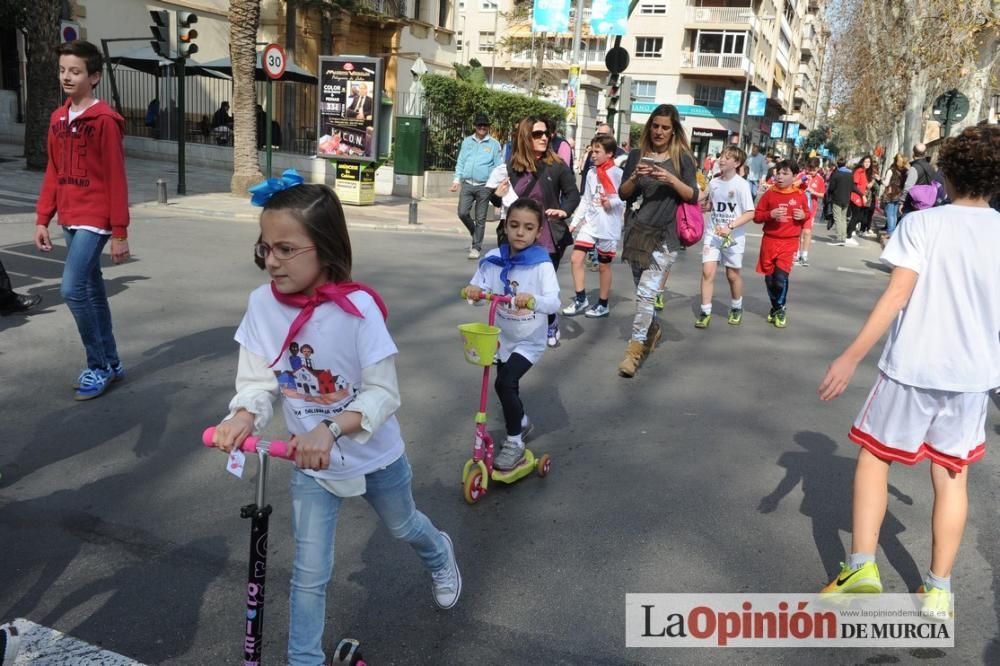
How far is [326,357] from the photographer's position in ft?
7.85

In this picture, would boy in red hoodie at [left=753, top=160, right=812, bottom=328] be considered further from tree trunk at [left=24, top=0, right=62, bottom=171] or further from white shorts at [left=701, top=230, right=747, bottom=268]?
tree trunk at [left=24, top=0, right=62, bottom=171]

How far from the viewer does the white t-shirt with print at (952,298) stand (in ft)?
9.65

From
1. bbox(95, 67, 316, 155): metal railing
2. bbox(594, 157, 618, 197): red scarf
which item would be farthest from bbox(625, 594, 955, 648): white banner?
bbox(95, 67, 316, 155): metal railing

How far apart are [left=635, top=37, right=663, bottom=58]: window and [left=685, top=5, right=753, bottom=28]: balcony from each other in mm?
2450

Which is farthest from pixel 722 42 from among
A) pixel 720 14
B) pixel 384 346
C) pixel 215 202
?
pixel 384 346

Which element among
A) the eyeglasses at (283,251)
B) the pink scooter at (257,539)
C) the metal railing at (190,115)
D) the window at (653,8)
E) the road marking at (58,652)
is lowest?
the road marking at (58,652)

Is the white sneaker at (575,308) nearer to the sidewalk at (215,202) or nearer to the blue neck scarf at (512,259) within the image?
the blue neck scarf at (512,259)

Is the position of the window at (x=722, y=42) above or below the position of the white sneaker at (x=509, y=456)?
above

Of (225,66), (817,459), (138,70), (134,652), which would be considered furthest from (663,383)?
(138,70)

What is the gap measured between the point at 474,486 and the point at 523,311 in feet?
3.10

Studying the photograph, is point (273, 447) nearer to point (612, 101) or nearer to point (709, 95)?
point (612, 101)

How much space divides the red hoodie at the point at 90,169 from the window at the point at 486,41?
62.7 meters

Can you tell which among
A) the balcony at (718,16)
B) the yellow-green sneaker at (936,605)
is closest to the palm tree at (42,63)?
the yellow-green sneaker at (936,605)

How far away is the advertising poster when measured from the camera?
55.7ft
